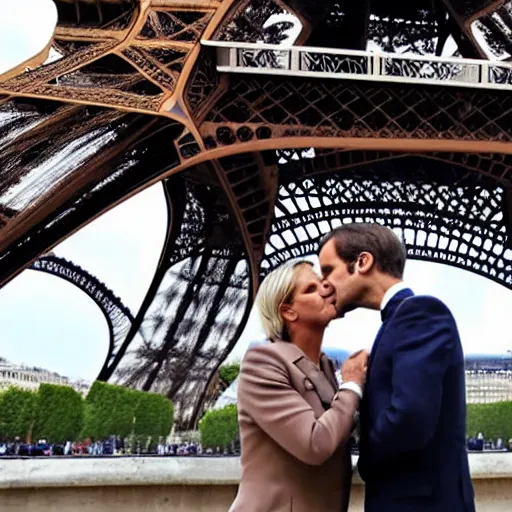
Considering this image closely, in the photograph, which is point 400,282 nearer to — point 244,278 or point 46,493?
point 46,493

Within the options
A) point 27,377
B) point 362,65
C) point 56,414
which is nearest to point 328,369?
point 362,65

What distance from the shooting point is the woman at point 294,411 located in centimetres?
172

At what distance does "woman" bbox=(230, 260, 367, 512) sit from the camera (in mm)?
1724

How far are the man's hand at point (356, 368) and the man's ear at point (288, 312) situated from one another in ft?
0.49

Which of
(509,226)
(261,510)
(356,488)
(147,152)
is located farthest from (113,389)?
(261,510)

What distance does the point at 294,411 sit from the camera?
5.68 feet

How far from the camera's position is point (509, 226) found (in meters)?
16.5

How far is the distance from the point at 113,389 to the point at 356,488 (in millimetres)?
13468

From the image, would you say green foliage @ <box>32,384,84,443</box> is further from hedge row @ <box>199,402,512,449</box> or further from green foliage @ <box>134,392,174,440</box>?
hedge row @ <box>199,402,512,449</box>

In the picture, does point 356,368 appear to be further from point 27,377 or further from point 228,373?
point 27,377

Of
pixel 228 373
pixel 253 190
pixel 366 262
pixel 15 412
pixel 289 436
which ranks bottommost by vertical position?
pixel 289 436

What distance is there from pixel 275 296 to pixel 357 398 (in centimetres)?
29

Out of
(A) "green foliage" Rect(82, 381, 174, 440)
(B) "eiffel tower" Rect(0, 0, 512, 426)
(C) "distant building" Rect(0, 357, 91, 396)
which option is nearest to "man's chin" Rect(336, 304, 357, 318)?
(B) "eiffel tower" Rect(0, 0, 512, 426)

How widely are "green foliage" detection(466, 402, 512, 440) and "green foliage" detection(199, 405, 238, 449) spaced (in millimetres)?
5136
